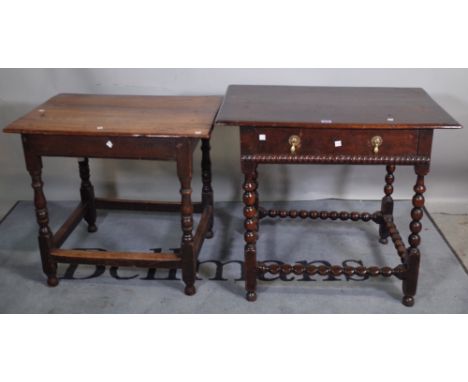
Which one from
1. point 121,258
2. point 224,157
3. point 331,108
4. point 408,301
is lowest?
point 408,301

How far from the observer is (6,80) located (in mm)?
3863

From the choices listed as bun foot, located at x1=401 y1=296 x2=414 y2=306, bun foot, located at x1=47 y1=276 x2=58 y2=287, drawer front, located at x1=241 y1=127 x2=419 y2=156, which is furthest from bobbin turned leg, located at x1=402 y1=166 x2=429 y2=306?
bun foot, located at x1=47 y1=276 x2=58 y2=287

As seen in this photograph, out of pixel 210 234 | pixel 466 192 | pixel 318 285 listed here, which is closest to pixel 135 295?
pixel 210 234

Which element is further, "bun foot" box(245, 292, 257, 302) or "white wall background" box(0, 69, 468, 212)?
"white wall background" box(0, 69, 468, 212)

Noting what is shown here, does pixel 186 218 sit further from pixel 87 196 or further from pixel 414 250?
pixel 414 250

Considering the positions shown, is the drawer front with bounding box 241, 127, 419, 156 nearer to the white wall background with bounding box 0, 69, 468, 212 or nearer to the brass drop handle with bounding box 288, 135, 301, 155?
the brass drop handle with bounding box 288, 135, 301, 155

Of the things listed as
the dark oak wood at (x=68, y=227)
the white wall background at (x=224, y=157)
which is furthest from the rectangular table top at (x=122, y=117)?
the dark oak wood at (x=68, y=227)

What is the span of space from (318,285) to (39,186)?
4.61ft

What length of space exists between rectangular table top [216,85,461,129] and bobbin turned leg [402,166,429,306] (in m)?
0.26

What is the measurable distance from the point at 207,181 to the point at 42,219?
89cm

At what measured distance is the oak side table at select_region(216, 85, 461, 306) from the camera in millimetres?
2691

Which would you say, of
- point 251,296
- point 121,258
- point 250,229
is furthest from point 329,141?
point 121,258

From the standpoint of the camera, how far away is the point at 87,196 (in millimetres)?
3656

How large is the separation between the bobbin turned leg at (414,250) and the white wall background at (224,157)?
1116 millimetres
